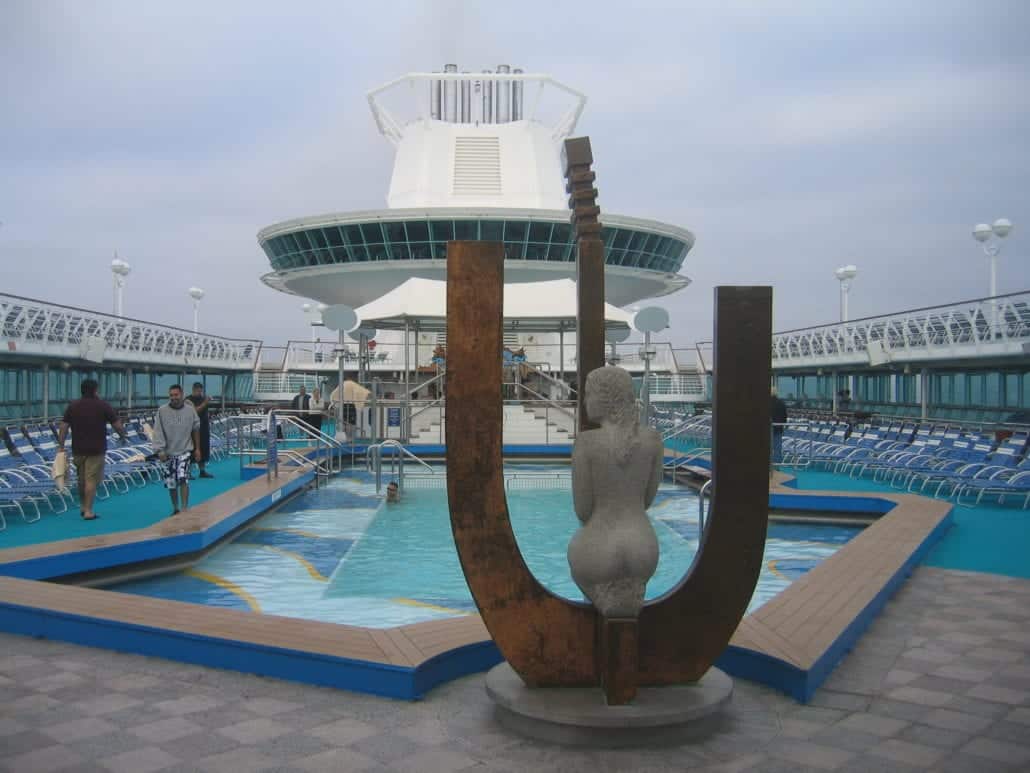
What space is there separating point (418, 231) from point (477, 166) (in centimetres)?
850

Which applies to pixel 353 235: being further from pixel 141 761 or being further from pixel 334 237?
pixel 141 761

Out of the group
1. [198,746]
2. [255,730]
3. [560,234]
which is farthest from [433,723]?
[560,234]

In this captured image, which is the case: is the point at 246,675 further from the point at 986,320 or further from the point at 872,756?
the point at 986,320

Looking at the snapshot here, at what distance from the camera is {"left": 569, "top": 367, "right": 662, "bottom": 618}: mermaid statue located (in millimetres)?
4320

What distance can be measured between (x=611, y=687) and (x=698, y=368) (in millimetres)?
35179

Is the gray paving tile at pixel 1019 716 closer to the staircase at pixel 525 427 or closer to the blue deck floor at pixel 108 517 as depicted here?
the blue deck floor at pixel 108 517

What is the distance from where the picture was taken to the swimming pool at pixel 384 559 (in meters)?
7.92

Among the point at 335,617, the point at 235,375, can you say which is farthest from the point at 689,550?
the point at 235,375

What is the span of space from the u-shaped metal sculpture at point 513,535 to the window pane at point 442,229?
3105 centimetres

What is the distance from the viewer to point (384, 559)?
9742mm

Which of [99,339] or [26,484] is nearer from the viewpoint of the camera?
[26,484]

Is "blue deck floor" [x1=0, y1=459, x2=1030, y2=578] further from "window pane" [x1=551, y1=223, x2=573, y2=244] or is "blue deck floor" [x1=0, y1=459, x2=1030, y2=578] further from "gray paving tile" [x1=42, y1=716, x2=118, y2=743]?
"window pane" [x1=551, y1=223, x2=573, y2=244]

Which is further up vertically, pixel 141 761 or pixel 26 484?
pixel 26 484

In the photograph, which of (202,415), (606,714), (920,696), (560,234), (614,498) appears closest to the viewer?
(606,714)
